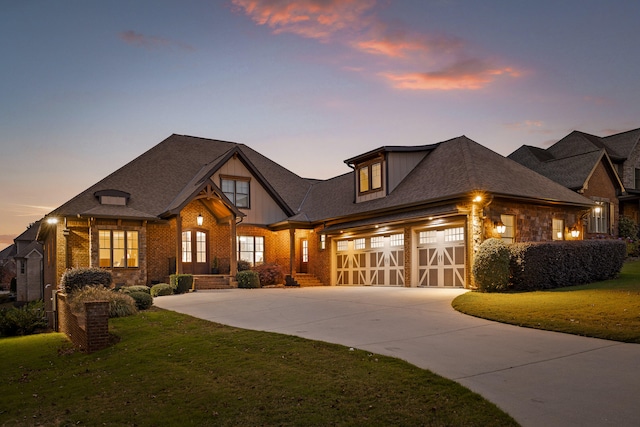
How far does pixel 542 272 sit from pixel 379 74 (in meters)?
9.46

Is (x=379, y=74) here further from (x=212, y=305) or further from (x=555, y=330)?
(x=555, y=330)

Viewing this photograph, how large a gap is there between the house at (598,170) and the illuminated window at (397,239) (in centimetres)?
976

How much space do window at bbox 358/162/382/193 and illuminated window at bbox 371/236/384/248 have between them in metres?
2.54

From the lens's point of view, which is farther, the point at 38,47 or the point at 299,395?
the point at 38,47

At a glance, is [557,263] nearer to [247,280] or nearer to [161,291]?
[247,280]

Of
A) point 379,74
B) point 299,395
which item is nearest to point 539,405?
point 299,395

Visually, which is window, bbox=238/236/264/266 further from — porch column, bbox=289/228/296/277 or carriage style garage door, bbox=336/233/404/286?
carriage style garage door, bbox=336/233/404/286

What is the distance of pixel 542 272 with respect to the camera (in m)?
16.4

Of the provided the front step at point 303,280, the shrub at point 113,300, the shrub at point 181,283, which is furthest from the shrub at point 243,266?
the shrub at point 113,300

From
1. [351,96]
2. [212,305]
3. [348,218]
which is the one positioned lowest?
[212,305]

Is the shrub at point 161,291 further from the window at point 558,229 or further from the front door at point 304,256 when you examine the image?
the window at point 558,229

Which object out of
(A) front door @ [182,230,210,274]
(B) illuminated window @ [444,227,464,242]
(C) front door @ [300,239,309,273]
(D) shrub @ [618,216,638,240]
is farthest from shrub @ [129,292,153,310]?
(D) shrub @ [618,216,638,240]

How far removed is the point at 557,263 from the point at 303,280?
46.9 ft

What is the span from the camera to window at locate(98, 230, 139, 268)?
2417 cm
